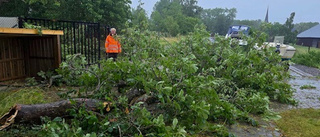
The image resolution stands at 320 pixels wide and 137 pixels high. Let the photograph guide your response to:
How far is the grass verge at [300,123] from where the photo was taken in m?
3.72

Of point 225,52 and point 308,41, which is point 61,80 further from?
point 308,41

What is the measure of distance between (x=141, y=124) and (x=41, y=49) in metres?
4.98

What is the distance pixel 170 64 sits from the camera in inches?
138

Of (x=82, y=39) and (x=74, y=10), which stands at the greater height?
(x=74, y=10)

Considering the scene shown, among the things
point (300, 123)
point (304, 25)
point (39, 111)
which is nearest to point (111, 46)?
point (39, 111)

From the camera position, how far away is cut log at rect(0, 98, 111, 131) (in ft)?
9.73

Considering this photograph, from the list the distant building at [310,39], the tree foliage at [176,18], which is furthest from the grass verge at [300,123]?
the tree foliage at [176,18]

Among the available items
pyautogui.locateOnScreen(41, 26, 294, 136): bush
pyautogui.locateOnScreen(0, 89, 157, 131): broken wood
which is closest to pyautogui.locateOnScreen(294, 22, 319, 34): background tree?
pyautogui.locateOnScreen(41, 26, 294, 136): bush

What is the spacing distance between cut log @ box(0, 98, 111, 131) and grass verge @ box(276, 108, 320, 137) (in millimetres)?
2982

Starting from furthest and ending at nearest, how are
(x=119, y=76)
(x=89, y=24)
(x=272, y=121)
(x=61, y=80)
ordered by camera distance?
1. (x=89, y=24)
2. (x=61, y=80)
3. (x=272, y=121)
4. (x=119, y=76)

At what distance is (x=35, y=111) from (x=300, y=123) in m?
4.35

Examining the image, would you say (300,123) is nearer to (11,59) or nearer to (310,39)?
(11,59)

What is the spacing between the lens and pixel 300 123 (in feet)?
13.6

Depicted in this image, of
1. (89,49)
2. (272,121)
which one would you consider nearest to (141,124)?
(272,121)
